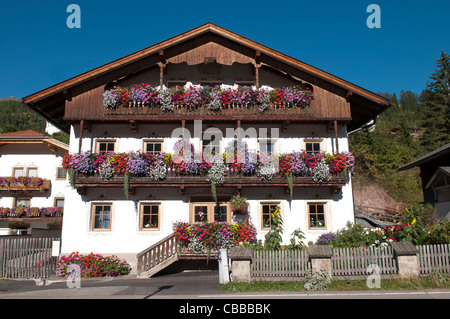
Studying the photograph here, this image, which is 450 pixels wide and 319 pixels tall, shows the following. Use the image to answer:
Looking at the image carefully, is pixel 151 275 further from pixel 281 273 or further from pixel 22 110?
pixel 22 110

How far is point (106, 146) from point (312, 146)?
35.3 ft

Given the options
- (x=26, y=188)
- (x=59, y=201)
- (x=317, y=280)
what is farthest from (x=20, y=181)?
(x=317, y=280)

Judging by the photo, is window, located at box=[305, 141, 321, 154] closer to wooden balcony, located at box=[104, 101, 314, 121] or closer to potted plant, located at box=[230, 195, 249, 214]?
wooden balcony, located at box=[104, 101, 314, 121]

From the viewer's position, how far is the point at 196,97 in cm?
1809

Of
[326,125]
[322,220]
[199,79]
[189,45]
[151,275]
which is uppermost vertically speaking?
[189,45]

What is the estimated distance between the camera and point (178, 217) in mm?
18094

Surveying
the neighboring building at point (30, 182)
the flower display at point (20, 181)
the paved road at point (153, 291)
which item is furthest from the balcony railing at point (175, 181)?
the flower display at point (20, 181)

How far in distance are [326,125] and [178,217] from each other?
9050 mm

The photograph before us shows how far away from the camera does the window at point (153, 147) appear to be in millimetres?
19000

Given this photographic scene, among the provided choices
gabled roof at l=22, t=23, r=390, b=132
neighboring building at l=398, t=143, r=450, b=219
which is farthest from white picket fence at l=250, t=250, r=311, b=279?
neighboring building at l=398, t=143, r=450, b=219

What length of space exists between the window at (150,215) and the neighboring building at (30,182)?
53.5 feet

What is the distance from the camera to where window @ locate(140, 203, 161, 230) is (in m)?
18.1
